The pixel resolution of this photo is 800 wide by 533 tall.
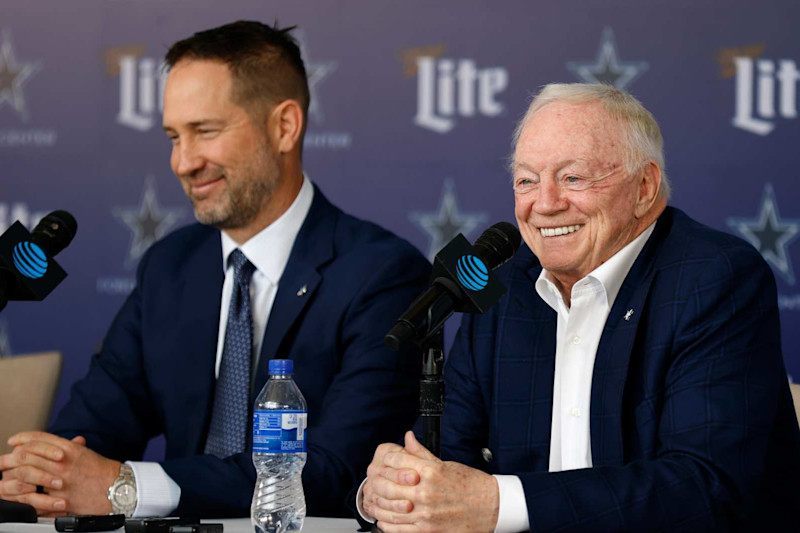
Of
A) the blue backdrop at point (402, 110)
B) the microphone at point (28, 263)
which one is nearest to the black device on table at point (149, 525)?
the microphone at point (28, 263)

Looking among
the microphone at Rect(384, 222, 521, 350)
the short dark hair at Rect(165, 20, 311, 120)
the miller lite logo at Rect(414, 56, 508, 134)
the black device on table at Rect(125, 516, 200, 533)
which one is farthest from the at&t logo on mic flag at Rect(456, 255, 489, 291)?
the miller lite logo at Rect(414, 56, 508, 134)

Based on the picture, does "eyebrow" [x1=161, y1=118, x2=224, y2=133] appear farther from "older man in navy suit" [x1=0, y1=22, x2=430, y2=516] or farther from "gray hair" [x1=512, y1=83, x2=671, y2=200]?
"gray hair" [x1=512, y1=83, x2=671, y2=200]

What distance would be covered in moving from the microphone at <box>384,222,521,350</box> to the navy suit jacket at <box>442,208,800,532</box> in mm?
372

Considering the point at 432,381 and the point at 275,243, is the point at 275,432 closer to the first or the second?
the point at 432,381

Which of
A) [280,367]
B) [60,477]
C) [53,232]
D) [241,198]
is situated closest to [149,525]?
[280,367]

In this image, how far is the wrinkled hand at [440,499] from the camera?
209 cm

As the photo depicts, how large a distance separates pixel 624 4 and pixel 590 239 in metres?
2.07

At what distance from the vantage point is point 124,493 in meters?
2.54

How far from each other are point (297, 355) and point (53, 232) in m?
0.85

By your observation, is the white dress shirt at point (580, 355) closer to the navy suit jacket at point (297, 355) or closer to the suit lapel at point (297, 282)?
the navy suit jacket at point (297, 355)

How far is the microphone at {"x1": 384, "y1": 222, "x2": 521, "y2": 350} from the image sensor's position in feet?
6.27

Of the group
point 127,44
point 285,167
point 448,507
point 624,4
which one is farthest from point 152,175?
point 448,507

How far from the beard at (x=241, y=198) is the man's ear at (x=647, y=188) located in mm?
1142

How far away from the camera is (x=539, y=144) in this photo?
2.51 metres
